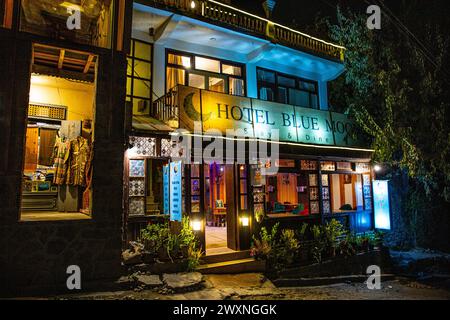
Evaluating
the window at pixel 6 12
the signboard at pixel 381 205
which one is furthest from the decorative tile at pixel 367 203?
the window at pixel 6 12

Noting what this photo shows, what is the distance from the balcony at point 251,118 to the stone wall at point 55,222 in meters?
2.63

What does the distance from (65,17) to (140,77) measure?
3.14 meters

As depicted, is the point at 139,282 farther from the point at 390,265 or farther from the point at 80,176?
the point at 390,265

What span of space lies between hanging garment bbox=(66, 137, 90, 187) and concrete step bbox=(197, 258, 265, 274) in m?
4.79

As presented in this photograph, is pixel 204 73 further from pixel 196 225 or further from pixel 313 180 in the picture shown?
pixel 313 180

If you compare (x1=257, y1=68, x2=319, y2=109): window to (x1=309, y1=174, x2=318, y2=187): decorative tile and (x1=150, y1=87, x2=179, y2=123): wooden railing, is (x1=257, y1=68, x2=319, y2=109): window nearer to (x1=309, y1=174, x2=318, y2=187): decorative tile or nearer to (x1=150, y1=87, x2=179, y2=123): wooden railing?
(x1=309, y1=174, x2=318, y2=187): decorative tile

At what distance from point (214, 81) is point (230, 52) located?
59.2 inches

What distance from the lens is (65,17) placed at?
34.9 feet

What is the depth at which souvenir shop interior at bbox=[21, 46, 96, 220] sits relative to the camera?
32.9 ft

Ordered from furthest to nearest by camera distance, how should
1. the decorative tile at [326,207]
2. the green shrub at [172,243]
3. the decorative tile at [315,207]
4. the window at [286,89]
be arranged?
the window at [286,89], the decorative tile at [326,207], the decorative tile at [315,207], the green shrub at [172,243]

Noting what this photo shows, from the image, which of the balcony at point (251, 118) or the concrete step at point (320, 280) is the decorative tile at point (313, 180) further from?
the concrete step at point (320, 280)

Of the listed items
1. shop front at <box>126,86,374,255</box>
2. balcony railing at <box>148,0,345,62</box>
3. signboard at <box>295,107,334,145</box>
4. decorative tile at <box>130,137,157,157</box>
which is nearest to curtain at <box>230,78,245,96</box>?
shop front at <box>126,86,374,255</box>

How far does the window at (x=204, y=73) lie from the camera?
43.1 feet

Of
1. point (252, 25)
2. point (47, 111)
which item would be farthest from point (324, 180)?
point (47, 111)
